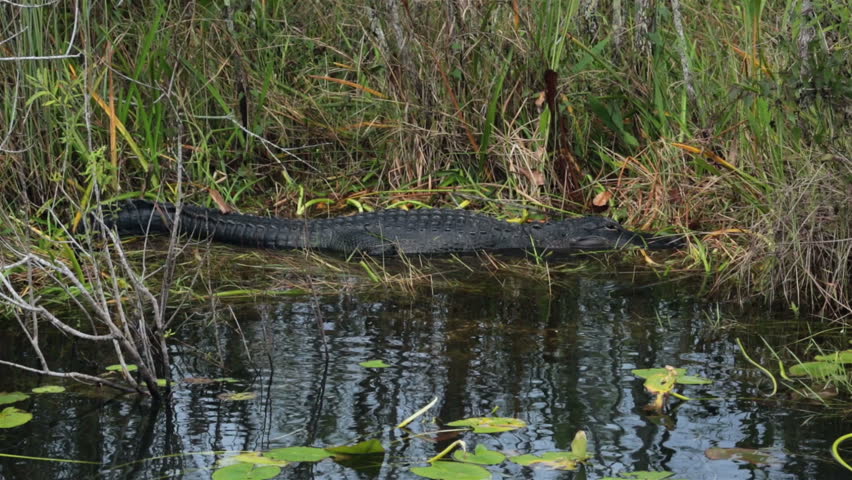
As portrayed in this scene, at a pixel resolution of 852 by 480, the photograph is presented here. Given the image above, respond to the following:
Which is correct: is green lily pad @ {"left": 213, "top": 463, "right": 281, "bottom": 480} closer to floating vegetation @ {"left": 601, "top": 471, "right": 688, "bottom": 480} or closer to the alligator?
floating vegetation @ {"left": 601, "top": 471, "right": 688, "bottom": 480}

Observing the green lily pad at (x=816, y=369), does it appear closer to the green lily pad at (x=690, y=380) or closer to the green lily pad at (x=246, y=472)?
the green lily pad at (x=690, y=380)

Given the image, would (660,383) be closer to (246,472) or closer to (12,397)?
(246,472)

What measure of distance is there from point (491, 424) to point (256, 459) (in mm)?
668

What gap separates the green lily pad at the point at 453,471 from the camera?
254 centimetres

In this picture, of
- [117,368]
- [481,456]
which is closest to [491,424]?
[481,456]

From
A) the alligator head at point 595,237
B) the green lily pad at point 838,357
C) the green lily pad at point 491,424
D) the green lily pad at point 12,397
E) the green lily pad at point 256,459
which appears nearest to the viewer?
the green lily pad at point 256,459

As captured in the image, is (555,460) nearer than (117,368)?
Yes

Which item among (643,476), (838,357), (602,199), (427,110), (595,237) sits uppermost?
(427,110)

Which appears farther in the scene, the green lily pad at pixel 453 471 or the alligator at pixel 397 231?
the alligator at pixel 397 231

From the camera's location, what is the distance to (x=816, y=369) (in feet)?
11.3

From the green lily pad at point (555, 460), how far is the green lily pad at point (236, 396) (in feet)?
3.01

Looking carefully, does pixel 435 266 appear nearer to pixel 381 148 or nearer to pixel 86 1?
pixel 381 148

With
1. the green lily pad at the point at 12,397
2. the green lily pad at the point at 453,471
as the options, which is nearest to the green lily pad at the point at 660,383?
the green lily pad at the point at 453,471

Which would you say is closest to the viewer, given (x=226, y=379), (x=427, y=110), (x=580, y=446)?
(x=580, y=446)
